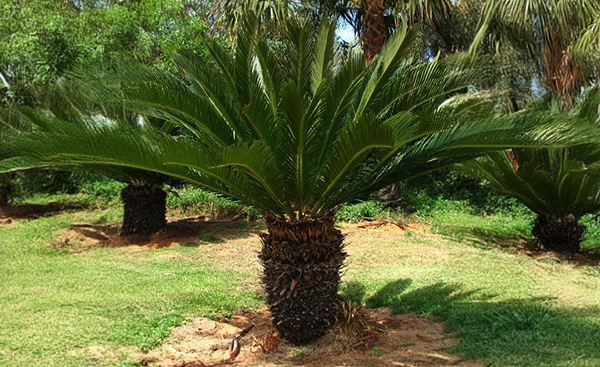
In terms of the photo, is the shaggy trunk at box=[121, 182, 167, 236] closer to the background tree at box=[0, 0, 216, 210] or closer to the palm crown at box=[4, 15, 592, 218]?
the background tree at box=[0, 0, 216, 210]

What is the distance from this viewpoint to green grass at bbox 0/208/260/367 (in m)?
5.11

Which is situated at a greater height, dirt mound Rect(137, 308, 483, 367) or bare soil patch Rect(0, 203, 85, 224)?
bare soil patch Rect(0, 203, 85, 224)

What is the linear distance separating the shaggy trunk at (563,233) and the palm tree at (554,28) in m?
3.40

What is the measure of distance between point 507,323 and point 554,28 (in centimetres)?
874

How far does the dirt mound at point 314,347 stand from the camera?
4.94 metres

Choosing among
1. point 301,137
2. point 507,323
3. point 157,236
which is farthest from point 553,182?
point 157,236

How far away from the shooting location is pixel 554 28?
12.2 m

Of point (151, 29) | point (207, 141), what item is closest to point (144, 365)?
point (207, 141)

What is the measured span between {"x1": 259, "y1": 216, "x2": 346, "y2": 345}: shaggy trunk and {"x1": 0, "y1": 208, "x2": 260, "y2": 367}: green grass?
114cm

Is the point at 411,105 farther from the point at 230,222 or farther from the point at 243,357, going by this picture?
the point at 230,222

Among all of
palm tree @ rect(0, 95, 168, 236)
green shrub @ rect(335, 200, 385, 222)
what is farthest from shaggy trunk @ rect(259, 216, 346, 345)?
green shrub @ rect(335, 200, 385, 222)

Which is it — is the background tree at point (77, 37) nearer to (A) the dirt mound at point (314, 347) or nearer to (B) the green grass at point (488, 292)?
(B) the green grass at point (488, 292)

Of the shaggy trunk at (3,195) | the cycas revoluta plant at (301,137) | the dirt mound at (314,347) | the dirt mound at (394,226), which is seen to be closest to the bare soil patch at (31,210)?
the shaggy trunk at (3,195)

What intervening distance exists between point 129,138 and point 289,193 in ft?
4.55
